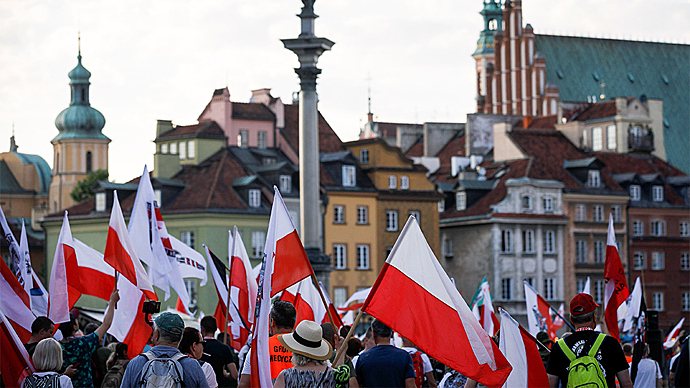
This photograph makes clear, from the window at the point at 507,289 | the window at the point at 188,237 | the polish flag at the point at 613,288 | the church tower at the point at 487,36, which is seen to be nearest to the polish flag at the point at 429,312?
the polish flag at the point at 613,288

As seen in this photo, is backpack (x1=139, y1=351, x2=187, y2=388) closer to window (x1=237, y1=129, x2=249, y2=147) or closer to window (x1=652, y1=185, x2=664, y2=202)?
window (x1=237, y1=129, x2=249, y2=147)

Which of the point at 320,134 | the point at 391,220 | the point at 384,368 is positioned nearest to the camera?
the point at 384,368

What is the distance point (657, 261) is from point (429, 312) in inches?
2617

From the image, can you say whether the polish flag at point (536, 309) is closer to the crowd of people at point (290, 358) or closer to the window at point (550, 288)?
the crowd of people at point (290, 358)

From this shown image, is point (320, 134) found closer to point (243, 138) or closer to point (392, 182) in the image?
point (243, 138)

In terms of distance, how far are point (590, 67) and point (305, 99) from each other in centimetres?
7289

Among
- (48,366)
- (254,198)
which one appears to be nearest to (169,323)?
(48,366)

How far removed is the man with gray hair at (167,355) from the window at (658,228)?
67.8m

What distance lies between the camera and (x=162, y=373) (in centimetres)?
900

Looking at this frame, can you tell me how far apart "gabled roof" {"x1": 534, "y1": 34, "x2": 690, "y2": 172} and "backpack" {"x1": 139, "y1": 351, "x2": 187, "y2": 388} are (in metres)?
88.7

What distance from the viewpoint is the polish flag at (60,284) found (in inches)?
503

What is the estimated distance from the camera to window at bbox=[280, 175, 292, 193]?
66.2 m

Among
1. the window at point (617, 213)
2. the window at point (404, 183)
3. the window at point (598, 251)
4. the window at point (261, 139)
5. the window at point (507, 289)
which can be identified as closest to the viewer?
the window at point (507, 289)

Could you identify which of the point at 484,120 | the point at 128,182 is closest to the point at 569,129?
the point at 484,120
